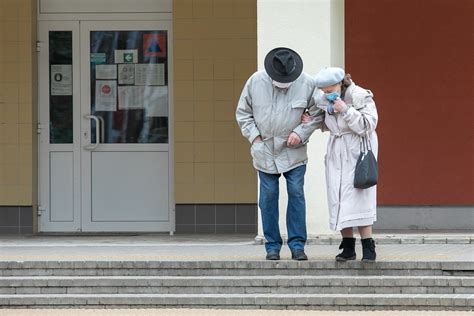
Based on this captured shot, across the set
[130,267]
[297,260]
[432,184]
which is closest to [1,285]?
[130,267]

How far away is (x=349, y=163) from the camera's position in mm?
9047

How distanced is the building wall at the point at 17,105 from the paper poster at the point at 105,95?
27.7 inches

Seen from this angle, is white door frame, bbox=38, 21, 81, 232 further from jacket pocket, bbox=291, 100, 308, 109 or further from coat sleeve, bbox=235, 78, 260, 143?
jacket pocket, bbox=291, 100, 308, 109

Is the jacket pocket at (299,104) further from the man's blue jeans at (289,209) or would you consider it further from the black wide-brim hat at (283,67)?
the man's blue jeans at (289,209)

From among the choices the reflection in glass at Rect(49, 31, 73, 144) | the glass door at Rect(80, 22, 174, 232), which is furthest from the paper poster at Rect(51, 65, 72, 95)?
the glass door at Rect(80, 22, 174, 232)

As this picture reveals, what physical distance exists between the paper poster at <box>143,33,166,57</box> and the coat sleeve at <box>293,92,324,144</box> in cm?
371

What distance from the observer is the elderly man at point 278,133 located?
929 centimetres

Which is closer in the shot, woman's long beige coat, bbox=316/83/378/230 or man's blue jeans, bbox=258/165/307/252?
woman's long beige coat, bbox=316/83/378/230

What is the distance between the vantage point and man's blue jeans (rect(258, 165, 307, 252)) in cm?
933

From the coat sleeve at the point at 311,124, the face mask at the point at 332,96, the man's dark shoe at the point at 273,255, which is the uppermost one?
the face mask at the point at 332,96

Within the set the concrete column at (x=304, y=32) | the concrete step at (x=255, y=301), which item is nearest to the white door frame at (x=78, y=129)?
the concrete column at (x=304, y=32)

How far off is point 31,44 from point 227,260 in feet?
14.5

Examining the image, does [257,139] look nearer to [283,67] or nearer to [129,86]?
[283,67]

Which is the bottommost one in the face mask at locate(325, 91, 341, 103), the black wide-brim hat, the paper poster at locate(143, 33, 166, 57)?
the face mask at locate(325, 91, 341, 103)
